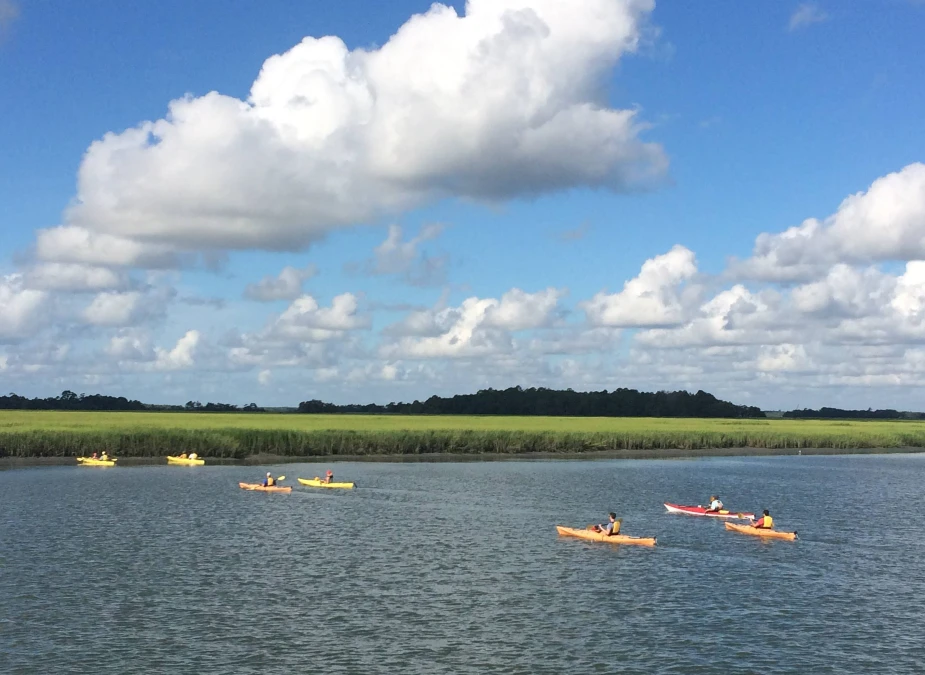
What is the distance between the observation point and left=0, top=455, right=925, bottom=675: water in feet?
77.4

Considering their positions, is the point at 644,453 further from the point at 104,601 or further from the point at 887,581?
the point at 104,601

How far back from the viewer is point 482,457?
9200 cm

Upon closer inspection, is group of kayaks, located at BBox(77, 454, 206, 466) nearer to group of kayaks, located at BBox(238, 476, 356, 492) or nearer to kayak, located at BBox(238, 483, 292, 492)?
group of kayaks, located at BBox(238, 476, 356, 492)

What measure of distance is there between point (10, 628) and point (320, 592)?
9043 mm

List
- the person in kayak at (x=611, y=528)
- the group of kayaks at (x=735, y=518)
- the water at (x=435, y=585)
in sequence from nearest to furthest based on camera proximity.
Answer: the water at (x=435, y=585), the person in kayak at (x=611, y=528), the group of kayaks at (x=735, y=518)

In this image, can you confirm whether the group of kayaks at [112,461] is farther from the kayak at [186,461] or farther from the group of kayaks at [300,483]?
the group of kayaks at [300,483]

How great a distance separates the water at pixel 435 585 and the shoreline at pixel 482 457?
16.8 metres

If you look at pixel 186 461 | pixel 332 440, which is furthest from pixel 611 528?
pixel 332 440

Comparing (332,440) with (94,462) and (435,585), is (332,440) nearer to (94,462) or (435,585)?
(94,462)

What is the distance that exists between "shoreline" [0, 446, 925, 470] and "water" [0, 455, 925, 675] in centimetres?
1683

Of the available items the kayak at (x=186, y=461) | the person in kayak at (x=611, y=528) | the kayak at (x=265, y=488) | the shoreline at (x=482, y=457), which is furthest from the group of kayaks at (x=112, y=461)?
the person in kayak at (x=611, y=528)

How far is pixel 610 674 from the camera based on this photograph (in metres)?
22.2

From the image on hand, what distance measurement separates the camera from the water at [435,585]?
77.4 feet

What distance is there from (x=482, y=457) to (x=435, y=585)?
60.8 m
